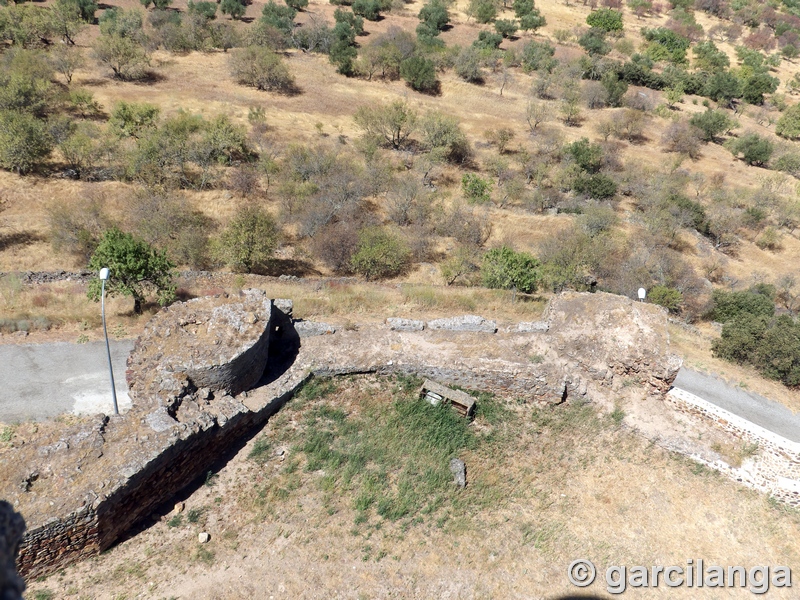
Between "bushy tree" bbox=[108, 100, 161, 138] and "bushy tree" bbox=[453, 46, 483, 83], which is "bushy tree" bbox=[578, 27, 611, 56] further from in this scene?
"bushy tree" bbox=[108, 100, 161, 138]

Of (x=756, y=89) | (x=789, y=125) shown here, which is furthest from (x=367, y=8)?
(x=789, y=125)

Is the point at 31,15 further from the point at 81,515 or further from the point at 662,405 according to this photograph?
the point at 662,405

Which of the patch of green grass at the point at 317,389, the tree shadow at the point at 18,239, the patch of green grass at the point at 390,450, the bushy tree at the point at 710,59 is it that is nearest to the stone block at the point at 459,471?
the patch of green grass at the point at 390,450

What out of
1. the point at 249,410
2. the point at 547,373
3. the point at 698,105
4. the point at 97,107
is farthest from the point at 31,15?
the point at 698,105

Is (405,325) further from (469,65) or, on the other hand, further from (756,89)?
(756,89)

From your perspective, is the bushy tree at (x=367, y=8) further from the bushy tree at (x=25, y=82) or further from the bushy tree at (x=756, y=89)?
the bushy tree at (x=756, y=89)

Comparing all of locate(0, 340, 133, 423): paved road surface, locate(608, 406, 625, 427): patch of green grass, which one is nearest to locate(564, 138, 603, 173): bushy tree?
locate(608, 406, 625, 427): patch of green grass

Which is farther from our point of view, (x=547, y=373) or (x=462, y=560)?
(x=547, y=373)
